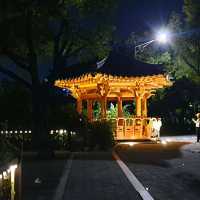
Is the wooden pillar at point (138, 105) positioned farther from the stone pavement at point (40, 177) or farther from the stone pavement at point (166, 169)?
the stone pavement at point (40, 177)

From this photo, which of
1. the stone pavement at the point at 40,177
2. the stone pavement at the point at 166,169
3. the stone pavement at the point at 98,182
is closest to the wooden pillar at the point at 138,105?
the stone pavement at the point at 166,169

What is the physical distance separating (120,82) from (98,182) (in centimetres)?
1700

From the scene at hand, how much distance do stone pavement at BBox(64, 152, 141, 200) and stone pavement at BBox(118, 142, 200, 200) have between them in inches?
20.0

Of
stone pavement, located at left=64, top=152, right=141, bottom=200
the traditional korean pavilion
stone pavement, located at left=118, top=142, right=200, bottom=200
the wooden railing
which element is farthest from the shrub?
stone pavement, located at left=64, top=152, right=141, bottom=200

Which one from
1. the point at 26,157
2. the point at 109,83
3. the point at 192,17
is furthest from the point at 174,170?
the point at 192,17

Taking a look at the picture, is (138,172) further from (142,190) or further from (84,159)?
(84,159)

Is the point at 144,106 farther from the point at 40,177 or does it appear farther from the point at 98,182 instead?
the point at 98,182

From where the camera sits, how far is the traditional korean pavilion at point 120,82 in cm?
3030

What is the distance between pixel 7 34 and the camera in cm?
2303

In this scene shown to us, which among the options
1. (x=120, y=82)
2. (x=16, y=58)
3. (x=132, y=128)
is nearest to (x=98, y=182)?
(x=16, y=58)

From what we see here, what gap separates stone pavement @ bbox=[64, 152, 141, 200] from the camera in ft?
39.0

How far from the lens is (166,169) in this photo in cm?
1712

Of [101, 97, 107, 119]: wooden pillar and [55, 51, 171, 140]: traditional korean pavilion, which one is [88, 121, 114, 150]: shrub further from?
[101, 97, 107, 119]: wooden pillar

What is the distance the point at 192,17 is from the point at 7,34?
Result: 26.1 m
